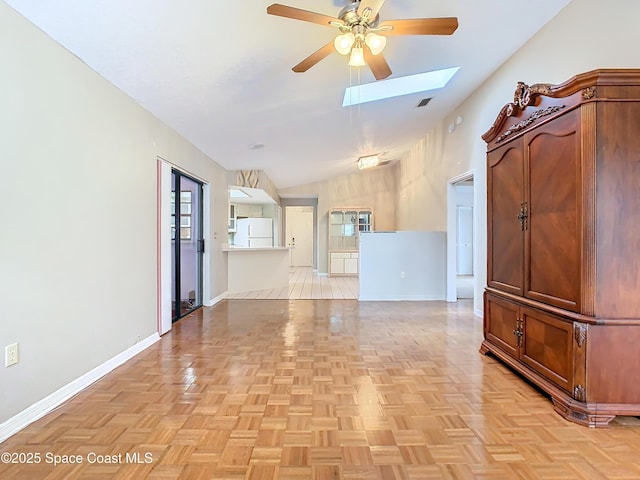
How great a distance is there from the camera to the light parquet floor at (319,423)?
63.3 inches

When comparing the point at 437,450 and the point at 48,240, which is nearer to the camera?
the point at 437,450

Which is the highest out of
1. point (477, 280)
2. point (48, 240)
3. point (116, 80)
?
point (116, 80)

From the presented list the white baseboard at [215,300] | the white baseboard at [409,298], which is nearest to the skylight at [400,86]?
the white baseboard at [409,298]

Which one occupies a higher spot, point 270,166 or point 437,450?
point 270,166

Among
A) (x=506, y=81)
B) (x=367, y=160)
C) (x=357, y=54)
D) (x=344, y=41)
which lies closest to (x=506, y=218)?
(x=357, y=54)

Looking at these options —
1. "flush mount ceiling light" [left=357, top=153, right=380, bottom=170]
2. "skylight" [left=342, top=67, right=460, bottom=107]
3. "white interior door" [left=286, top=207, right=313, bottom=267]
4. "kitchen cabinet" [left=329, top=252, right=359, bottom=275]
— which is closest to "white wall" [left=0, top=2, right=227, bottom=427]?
"skylight" [left=342, top=67, right=460, bottom=107]

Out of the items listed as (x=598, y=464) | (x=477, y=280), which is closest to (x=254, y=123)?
(x=477, y=280)

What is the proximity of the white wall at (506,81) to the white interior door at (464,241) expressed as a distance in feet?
8.03

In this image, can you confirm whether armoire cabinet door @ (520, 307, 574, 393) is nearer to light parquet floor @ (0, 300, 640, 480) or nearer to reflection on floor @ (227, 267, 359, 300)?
light parquet floor @ (0, 300, 640, 480)

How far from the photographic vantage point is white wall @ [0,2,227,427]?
1888 millimetres

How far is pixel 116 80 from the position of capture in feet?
8.99

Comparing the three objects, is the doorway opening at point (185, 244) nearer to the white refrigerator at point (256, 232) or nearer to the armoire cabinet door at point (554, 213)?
the armoire cabinet door at point (554, 213)

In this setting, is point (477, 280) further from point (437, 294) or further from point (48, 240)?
point (48, 240)

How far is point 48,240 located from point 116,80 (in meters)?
1.41
